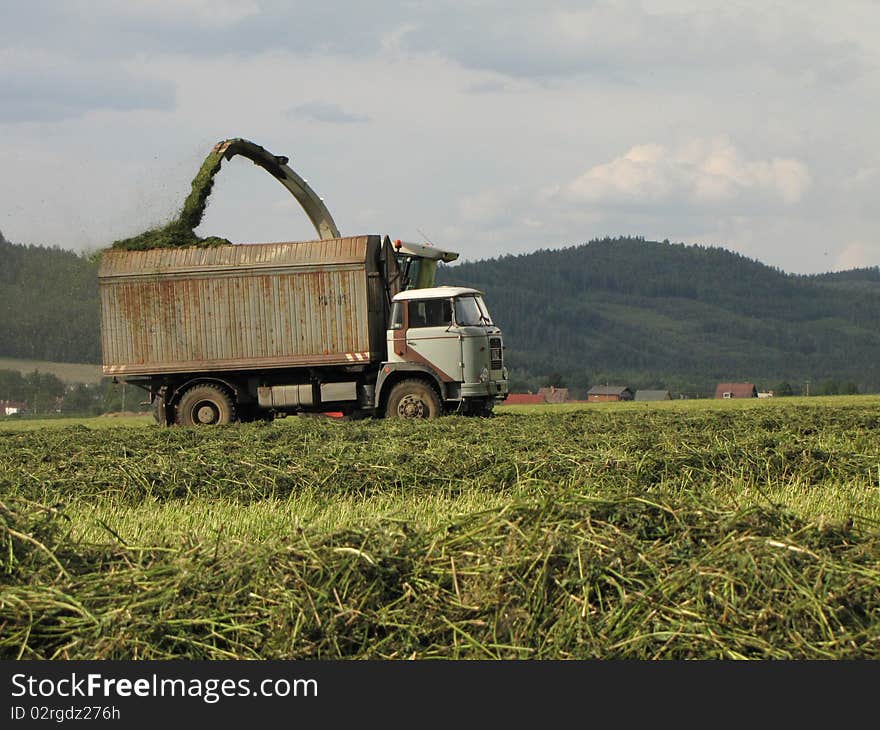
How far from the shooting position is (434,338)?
961 inches

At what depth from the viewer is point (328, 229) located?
2877cm

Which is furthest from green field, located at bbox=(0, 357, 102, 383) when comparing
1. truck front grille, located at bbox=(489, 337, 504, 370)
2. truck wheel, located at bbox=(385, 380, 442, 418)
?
truck front grille, located at bbox=(489, 337, 504, 370)

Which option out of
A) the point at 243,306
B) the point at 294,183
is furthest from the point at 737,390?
the point at 243,306

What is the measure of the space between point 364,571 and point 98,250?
69.8ft

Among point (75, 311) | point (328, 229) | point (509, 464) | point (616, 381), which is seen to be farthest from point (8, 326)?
point (509, 464)

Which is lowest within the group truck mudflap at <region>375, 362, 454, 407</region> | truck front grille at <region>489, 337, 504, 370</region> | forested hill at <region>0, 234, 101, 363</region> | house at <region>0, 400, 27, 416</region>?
house at <region>0, 400, 27, 416</region>

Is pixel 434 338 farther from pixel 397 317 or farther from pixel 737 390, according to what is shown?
pixel 737 390

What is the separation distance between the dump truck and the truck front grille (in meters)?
0.04

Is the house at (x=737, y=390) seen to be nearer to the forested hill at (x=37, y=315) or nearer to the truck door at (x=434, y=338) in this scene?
the forested hill at (x=37, y=315)

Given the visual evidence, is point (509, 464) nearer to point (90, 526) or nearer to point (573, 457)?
point (573, 457)

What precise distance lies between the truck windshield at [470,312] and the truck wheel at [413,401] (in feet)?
5.27

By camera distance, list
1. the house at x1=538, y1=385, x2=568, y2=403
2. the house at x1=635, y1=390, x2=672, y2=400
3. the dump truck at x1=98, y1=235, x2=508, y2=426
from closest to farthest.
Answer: the dump truck at x1=98, y1=235, x2=508, y2=426
the house at x1=538, y1=385, x2=568, y2=403
the house at x1=635, y1=390, x2=672, y2=400

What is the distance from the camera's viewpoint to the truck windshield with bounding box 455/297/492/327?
24.5m

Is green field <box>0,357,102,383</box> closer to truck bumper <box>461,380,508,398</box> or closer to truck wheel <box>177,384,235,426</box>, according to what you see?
truck wheel <box>177,384,235,426</box>
